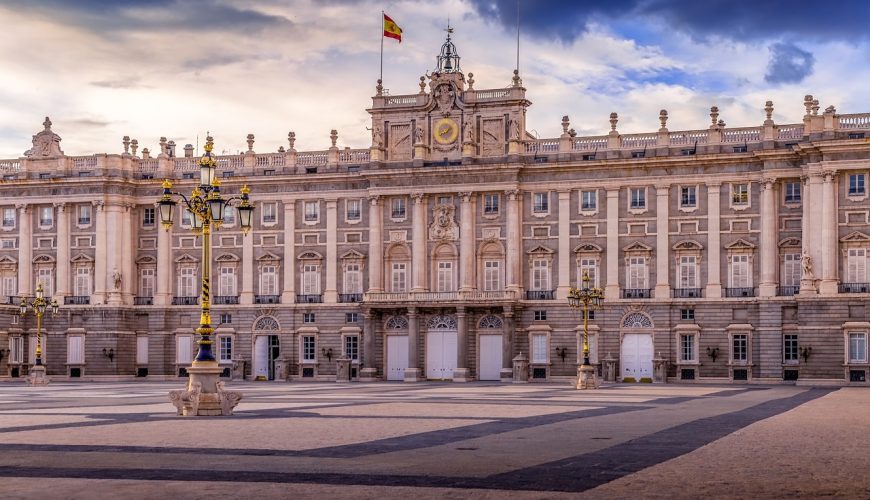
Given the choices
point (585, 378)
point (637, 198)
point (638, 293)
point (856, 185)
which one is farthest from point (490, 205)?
point (856, 185)

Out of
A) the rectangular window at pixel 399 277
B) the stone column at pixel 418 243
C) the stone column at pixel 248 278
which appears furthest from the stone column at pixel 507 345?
the stone column at pixel 248 278

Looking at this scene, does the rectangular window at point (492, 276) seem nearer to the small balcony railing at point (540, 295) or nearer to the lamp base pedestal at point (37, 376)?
the small balcony railing at point (540, 295)

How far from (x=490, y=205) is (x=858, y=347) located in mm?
22752

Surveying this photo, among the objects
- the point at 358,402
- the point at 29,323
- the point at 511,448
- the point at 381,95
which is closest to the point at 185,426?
the point at 511,448

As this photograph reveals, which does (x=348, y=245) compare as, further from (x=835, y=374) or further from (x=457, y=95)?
(x=835, y=374)

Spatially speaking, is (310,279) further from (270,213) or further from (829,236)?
(829,236)

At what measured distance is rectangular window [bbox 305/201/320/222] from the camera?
8050 cm

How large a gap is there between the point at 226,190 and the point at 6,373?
59.4 ft

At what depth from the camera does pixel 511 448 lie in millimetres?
22375

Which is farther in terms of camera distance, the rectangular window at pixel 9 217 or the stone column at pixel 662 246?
the rectangular window at pixel 9 217

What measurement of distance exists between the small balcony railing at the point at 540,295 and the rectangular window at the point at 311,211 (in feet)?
47.4

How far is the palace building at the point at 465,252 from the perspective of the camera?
2803 inches

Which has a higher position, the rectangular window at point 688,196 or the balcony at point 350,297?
the rectangular window at point 688,196

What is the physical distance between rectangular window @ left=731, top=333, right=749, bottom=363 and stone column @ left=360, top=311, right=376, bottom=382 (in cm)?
2134
